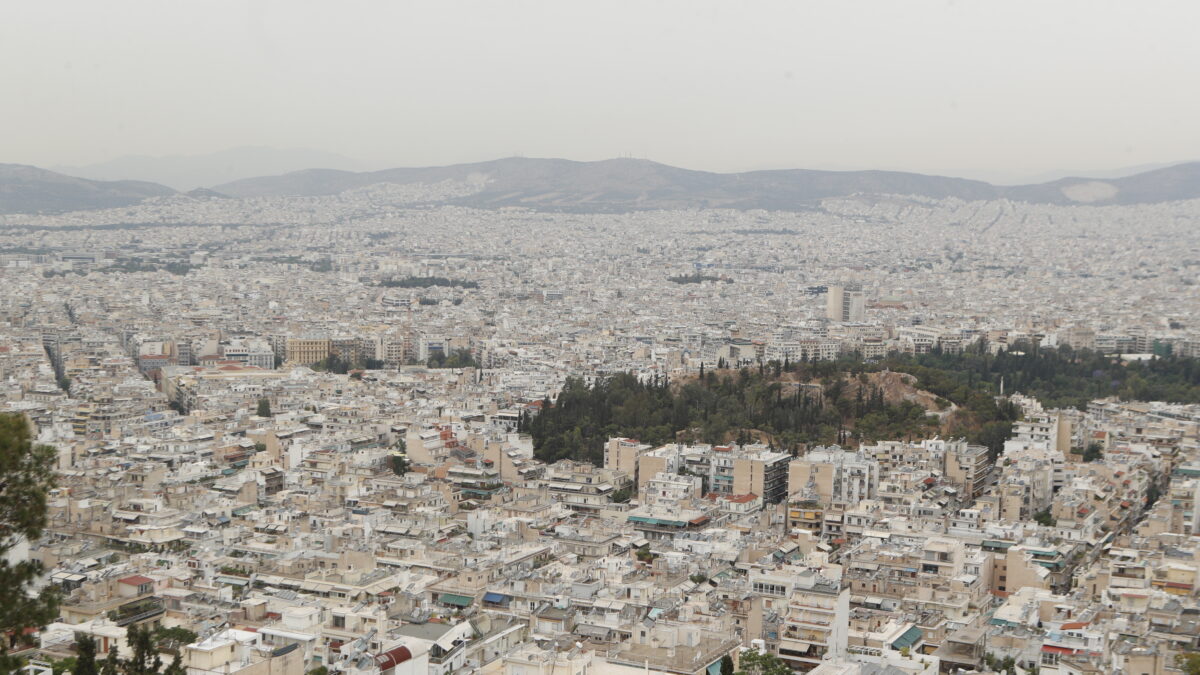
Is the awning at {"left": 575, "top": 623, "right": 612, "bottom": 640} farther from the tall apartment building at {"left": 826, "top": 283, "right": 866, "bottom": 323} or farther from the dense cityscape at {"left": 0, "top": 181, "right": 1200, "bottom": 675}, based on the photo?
the tall apartment building at {"left": 826, "top": 283, "right": 866, "bottom": 323}

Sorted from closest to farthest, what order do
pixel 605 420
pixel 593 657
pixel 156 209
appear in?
pixel 593 657 < pixel 605 420 < pixel 156 209

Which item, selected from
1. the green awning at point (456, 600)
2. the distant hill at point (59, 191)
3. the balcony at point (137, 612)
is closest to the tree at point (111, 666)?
the balcony at point (137, 612)

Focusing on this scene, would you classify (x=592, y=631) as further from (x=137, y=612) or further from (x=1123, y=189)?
(x=1123, y=189)

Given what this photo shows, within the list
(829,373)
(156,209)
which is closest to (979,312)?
(829,373)

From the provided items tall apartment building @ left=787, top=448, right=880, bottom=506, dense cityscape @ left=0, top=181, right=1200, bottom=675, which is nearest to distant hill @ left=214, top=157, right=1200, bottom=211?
dense cityscape @ left=0, top=181, right=1200, bottom=675

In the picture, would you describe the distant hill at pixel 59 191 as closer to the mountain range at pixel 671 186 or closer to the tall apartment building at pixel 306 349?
the mountain range at pixel 671 186

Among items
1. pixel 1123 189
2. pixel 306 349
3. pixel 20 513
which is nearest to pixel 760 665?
pixel 20 513

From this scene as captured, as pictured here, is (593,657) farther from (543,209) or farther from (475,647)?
(543,209)
